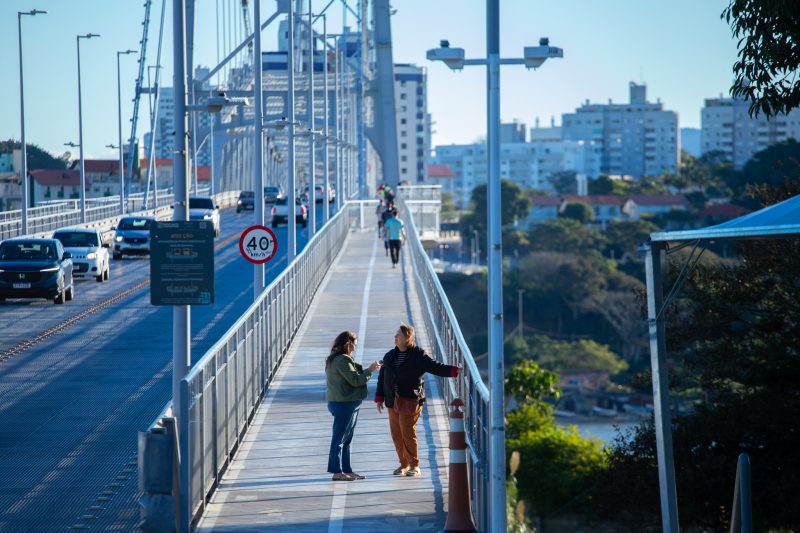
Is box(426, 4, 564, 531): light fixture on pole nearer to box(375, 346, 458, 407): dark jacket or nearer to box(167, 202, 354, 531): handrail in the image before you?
box(375, 346, 458, 407): dark jacket

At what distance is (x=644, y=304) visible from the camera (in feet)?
95.7

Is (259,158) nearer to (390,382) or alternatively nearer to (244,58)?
(390,382)

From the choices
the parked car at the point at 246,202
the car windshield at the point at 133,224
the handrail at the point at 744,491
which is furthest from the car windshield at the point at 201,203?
the handrail at the point at 744,491

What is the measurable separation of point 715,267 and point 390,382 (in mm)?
19001

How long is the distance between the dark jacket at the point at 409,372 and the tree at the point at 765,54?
4.26 m

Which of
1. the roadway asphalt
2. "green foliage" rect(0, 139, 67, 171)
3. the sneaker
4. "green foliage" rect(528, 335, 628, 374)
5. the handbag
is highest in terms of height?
"green foliage" rect(0, 139, 67, 171)

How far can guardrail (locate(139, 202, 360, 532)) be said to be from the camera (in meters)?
11.8

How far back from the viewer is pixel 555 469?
51156mm

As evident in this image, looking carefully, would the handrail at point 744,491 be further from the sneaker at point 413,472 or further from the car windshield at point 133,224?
the car windshield at point 133,224

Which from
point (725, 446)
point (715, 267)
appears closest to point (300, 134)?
point (715, 267)

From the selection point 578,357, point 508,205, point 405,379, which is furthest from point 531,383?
point 508,205

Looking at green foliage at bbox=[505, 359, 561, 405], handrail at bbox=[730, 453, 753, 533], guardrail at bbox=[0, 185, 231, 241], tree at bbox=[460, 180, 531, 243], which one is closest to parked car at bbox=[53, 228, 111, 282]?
guardrail at bbox=[0, 185, 231, 241]

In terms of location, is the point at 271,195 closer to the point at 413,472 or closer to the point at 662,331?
the point at 413,472

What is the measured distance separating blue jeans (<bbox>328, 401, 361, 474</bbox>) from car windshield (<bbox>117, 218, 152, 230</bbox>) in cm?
3974
